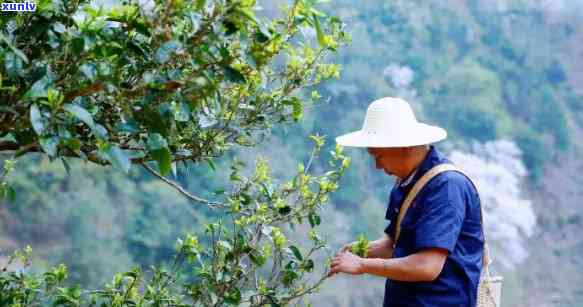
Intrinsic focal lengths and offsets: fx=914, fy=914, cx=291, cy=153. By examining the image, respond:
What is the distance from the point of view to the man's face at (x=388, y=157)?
189cm

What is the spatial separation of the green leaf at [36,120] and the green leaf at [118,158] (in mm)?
96

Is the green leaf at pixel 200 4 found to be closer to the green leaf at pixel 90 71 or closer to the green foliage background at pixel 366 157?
the green leaf at pixel 90 71

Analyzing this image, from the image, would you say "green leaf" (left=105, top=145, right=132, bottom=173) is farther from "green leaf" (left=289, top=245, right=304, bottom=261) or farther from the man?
"green leaf" (left=289, top=245, right=304, bottom=261)

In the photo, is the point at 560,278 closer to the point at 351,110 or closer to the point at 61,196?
the point at 351,110

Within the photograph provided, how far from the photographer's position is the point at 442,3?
10.2m

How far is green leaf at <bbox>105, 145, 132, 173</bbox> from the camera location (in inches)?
50.2

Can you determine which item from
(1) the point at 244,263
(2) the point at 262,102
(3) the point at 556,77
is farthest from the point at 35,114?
(3) the point at 556,77

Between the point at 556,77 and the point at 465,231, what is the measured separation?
29.4ft

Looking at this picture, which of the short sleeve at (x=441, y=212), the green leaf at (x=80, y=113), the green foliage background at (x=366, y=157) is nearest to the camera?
the green leaf at (x=80, y=113)

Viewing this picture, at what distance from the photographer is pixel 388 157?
6.23ft

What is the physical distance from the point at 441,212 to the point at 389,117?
240 mm

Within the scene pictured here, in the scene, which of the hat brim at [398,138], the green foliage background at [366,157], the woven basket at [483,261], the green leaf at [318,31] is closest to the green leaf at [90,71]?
the green leaf at [318,31]

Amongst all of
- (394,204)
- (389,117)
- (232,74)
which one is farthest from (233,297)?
(232,74)

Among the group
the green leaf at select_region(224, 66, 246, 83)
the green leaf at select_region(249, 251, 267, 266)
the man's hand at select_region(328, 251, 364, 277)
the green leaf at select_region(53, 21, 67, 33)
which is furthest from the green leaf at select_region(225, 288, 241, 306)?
the green leaf at select_region(53, 21, 67, 33)
